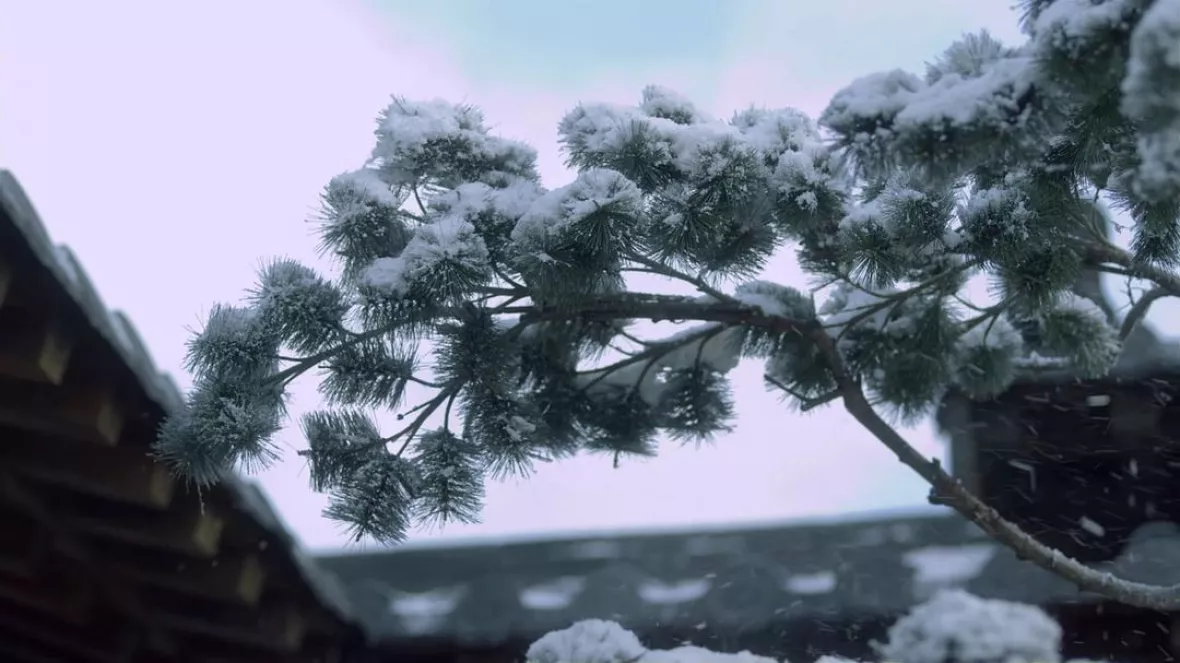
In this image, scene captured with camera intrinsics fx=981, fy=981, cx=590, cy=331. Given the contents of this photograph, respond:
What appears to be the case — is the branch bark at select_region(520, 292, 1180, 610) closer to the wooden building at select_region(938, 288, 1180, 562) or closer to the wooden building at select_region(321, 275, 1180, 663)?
the wooden building at select_region(321, 275, 1180, 663)

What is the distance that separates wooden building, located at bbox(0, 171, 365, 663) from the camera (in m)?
1.98

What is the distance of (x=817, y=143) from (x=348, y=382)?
2.56 ft

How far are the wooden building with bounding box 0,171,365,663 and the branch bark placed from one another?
929mm

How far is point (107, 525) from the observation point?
99.0 inches

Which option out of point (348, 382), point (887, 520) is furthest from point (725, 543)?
point (348, 382)

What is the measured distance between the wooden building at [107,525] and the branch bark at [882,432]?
3.05 ft

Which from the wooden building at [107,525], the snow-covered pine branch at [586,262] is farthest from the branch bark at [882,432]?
the wooden building at [107,525]

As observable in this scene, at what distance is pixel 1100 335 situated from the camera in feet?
5.98

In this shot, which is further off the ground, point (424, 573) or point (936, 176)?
point (936, 176)

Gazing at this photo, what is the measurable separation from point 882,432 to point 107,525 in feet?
6.45

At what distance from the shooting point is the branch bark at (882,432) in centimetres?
157

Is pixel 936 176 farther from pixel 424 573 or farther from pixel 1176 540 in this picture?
pixel 424 573

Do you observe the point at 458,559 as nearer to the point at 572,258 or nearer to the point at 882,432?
the point at 882,432

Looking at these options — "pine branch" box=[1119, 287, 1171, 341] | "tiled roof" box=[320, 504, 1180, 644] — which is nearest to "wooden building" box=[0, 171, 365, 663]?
"tiled roof" box=[320, 504, 1180, 644]
